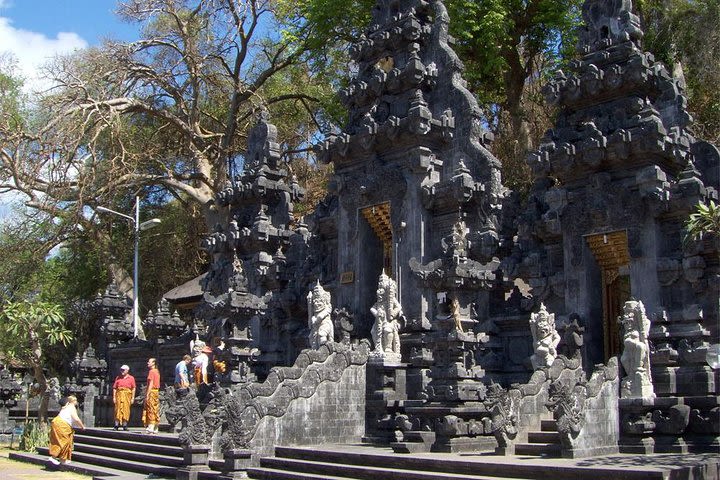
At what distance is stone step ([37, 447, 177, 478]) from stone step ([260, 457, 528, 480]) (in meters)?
2.28

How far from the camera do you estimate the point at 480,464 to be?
13008 millimetres

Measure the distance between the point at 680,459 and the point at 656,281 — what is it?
17.8ft

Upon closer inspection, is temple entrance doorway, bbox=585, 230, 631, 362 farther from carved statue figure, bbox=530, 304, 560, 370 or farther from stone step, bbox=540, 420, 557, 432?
stone step, bbox=540, 420, 557, 432

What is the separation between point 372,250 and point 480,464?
38.4 feet

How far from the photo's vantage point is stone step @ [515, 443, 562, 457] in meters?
13.9

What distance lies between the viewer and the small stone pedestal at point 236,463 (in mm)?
15672

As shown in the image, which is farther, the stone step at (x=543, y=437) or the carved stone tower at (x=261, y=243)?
the carved stone tower at (x=261, y=243)

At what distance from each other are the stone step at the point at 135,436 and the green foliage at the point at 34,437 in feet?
3.25

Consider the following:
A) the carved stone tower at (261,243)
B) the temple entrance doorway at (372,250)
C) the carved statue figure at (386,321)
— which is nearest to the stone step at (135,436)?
the carved stone tower at (261,243)

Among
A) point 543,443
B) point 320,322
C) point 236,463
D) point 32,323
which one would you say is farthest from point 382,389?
point 32,323

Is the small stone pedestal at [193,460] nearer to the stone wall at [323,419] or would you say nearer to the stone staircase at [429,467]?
the stone wall at [323,419]

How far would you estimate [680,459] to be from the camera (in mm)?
13484

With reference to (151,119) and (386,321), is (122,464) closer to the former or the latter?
(386,321)

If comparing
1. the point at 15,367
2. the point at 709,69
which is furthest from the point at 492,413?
the point at 15,367
